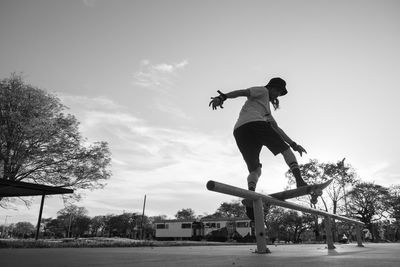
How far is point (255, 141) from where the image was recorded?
14.6 feet

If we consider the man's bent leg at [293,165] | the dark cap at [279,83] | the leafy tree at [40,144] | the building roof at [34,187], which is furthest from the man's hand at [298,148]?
the leafy tree at [40,144]

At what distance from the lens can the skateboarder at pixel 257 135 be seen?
14.3ft

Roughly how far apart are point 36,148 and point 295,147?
21.4 m

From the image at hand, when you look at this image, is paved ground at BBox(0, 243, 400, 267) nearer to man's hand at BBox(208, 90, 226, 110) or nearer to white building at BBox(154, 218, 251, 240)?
man's hand at BBox(208, 90, 226, 110)

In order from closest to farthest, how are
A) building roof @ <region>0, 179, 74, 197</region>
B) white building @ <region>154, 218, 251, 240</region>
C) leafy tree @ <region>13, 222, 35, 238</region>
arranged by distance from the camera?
1. building roof @ <region>0, 179, 74, 197</region>
2. white building @ <region>154, 218, 251, 240</region>
3. leafy tree @ <region>13, 222, 35, 238</region>

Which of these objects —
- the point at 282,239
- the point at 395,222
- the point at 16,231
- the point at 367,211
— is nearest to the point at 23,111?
the point at 367,211

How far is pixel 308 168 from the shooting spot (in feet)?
133

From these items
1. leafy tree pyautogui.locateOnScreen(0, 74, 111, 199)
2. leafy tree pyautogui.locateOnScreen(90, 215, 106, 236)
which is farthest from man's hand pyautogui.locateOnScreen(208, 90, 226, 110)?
leafy tree pyautogui.locateOnScreen(90, 215, 106, 236)

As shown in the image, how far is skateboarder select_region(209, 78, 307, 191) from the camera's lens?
14.3 feet

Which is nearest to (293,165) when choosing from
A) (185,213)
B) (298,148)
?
Answer: (298,148)

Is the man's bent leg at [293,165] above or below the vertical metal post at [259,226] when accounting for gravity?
above

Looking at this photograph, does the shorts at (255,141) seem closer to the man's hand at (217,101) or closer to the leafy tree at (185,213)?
the man's hand at (217,101)

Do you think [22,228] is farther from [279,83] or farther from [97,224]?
[279,83]

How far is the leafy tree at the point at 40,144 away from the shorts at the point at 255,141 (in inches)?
792
